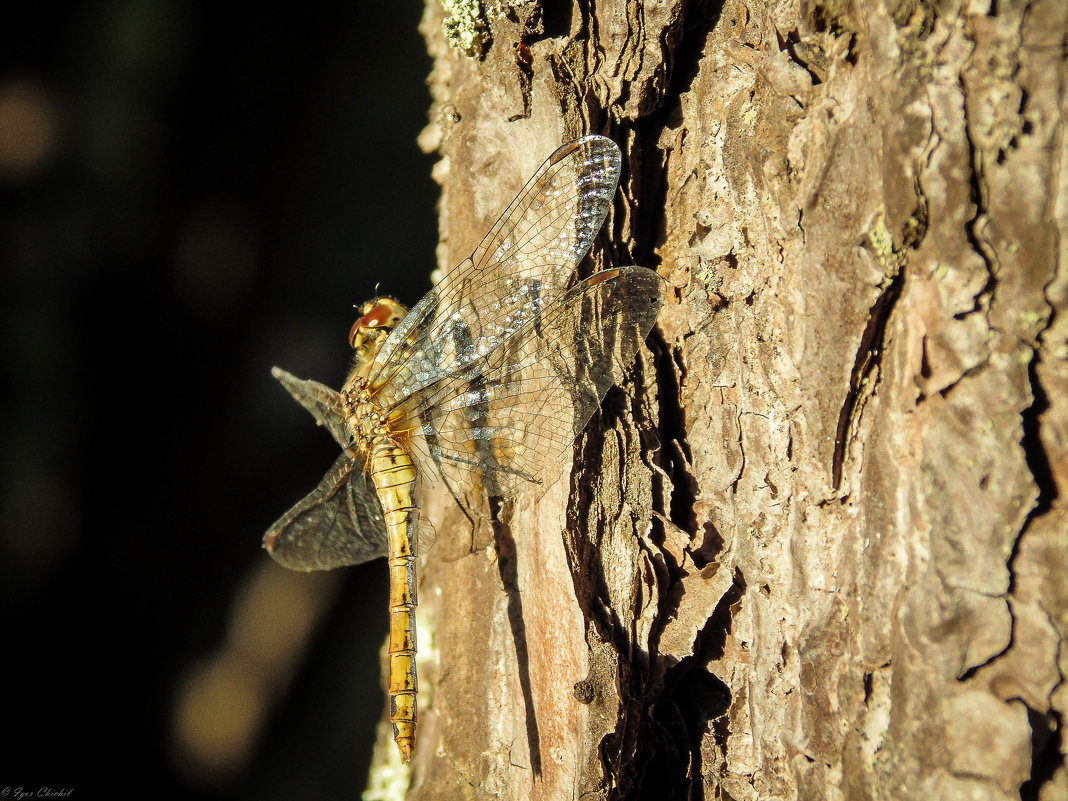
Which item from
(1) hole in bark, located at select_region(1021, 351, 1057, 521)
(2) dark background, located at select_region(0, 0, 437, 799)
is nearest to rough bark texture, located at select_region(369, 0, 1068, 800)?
(1) hole in bark, located at select_region(1021, 351, 1057, 521)

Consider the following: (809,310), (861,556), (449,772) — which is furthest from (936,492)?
(449,772)

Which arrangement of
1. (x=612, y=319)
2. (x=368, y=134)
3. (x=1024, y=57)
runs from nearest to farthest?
(x=1024, y=57) → (x=612, y=319) → (x=368, y=134)

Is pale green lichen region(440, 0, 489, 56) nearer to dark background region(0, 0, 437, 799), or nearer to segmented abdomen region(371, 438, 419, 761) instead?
dark background region(0, 0, 437, 799)

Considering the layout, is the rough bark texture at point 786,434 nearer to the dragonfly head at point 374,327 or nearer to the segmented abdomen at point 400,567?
the segmented abdomen at point 400,567

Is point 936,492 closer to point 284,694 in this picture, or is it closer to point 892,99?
point 892,99

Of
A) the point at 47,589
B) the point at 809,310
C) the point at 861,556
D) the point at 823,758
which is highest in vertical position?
the point at 809,310

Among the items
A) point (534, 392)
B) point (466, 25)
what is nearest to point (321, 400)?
point (534, 392)

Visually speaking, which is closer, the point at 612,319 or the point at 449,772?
the point at 612,319

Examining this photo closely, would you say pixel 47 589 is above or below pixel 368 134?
below
